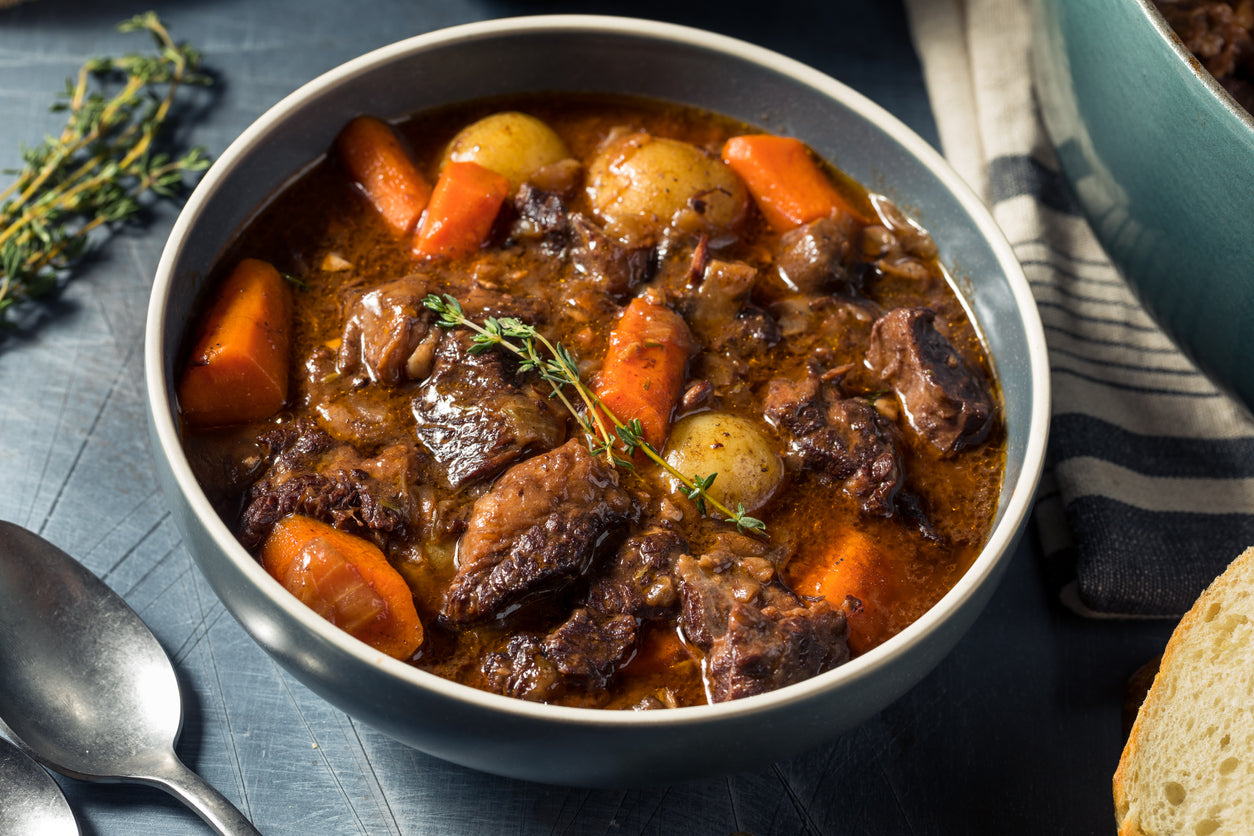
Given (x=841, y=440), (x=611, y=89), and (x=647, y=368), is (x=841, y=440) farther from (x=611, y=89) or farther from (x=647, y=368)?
(x=611, y=89)

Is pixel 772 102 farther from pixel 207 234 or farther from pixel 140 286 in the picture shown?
pixel 140 286

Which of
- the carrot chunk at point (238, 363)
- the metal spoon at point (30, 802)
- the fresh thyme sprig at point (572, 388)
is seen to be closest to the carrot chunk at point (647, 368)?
the fresh thyme sprig at point (572, 388)

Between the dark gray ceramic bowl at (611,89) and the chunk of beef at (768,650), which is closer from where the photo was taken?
the dark gray ceramic bowl at (611,89)

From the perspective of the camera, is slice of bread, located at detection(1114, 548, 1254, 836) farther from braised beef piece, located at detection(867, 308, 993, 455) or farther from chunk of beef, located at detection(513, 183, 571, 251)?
chunk of beef, located at detection(513, 183, 571, 251)

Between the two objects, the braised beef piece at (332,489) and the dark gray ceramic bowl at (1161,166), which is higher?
the dark gray ceramic bowl at (1161,166)

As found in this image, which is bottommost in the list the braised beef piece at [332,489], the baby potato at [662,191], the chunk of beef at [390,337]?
the braised beef piece at [332,489]

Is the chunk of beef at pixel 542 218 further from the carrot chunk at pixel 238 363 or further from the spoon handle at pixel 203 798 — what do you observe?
the spoon handle at pixel 203 798
